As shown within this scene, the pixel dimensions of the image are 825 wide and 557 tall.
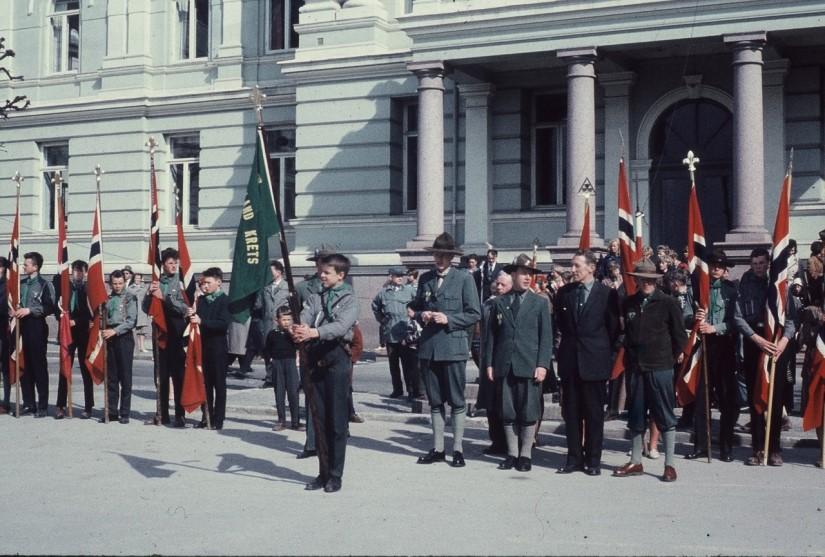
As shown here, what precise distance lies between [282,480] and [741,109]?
42.2ft

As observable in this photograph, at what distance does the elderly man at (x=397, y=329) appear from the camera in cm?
1640

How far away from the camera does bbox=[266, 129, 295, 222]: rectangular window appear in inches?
1086

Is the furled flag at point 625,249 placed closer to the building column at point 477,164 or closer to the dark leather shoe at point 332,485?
the dark leather shoe at point 332,485

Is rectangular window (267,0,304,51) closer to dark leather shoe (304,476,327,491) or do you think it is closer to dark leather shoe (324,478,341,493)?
dark leather shoe (304,476,327,491)

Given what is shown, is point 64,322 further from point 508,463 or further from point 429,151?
point 429,151

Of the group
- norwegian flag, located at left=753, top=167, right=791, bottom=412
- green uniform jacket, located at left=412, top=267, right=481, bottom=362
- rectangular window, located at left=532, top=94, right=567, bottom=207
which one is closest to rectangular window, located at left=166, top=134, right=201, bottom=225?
rectangular window, located at left=532, top=94, right=567, bottom=207

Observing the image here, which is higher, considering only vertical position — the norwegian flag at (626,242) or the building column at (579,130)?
the building column at (579,130)

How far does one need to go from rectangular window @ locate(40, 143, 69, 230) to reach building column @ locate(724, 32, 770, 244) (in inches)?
691

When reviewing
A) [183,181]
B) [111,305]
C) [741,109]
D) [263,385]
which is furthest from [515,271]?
[183,181]

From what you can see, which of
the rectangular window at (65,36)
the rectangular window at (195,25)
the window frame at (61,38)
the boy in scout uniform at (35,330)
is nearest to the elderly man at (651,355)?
the boy in scout uniform at (35,330)

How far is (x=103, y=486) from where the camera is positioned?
971cm

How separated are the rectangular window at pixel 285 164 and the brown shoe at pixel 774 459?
1786cm

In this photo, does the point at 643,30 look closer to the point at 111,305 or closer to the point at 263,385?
the point at 263,385

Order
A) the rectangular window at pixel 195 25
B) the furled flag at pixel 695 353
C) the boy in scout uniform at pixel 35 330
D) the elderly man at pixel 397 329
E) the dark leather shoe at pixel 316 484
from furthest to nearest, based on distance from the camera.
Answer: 1. the rectangular window at pixel 195 25
2. the elderly man at pixel 397 329
3. the boy in scout uniform at pixel 35 330
4. the furled flag at pixel 695 353
5. the dark leather shoe at pixel 316 484
